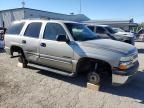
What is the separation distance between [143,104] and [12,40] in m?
5.30

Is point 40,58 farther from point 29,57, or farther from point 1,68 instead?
point 1,68

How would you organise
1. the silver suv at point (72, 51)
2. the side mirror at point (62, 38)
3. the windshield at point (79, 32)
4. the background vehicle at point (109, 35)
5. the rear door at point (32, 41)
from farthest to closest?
the background vehicle at point (109, 35) → the rear door at point (32, 41) → the windshield at point (79, 32) → the side mirror at point (62, 38) → the silver suv at point (72, 51)

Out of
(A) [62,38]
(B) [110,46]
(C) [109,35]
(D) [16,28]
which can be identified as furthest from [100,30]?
(B) [110,46]

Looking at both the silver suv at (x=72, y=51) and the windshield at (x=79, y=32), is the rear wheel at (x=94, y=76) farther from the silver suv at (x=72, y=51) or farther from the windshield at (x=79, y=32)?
the windshield at (x=79, y=32)

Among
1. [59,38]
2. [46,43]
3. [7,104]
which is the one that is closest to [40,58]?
[46,43]

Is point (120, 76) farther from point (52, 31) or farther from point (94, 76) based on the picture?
point (52, 31)

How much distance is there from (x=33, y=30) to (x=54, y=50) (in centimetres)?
140

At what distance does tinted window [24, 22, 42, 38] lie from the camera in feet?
24.2

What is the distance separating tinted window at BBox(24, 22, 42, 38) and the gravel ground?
140 centimetres

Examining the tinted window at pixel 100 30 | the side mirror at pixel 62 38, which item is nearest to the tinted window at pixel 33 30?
the side mirror at pixel 62 38

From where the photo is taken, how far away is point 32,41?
7.37 metres

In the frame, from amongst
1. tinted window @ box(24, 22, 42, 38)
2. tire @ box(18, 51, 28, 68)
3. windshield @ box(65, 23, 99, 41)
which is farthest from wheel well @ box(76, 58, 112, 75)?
tire @ box(18, 51, 28, 68)

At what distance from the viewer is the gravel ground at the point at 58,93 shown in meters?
5.12

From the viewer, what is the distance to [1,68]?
8.45 m
